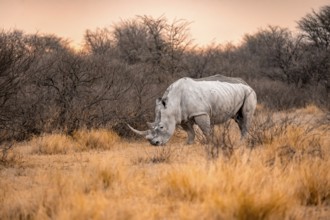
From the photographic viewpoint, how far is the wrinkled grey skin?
9.66 metres

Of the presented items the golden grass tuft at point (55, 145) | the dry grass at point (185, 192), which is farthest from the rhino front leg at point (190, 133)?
the dry grass at point (185, 192)

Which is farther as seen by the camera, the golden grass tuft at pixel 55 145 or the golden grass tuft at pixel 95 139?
the golden grass tuft at pixel 95 139

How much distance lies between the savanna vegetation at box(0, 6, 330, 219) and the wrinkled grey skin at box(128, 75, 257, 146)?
1.52 feet

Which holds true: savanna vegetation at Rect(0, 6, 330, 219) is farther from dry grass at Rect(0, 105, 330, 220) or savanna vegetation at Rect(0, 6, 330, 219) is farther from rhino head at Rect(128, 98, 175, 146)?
rhino head at Rect(128, 98, 175, 146)

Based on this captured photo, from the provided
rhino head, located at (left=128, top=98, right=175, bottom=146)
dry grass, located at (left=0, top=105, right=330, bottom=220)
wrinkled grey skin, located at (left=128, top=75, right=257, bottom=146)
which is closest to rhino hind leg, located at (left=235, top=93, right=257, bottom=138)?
wrinkled grey skin, located at (left=128, top=75, right=257, bottom=146)

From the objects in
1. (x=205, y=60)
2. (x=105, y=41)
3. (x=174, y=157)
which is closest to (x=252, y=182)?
(x=174, y=157)

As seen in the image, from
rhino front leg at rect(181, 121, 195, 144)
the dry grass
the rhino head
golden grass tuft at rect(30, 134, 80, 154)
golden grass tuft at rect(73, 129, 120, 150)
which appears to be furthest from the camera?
rhino front leg at rect(181, 121, 195, 144)

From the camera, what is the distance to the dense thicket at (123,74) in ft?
34.8

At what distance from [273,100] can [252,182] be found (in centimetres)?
1651

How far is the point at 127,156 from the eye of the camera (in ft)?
28.3

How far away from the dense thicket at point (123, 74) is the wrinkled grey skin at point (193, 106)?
220 cm

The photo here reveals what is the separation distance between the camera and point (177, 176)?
5.14 meters

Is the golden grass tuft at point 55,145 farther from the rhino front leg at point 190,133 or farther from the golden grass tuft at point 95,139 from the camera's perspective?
the rhino front leg at point 190,133

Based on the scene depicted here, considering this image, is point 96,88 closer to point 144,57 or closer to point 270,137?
point 270,137
